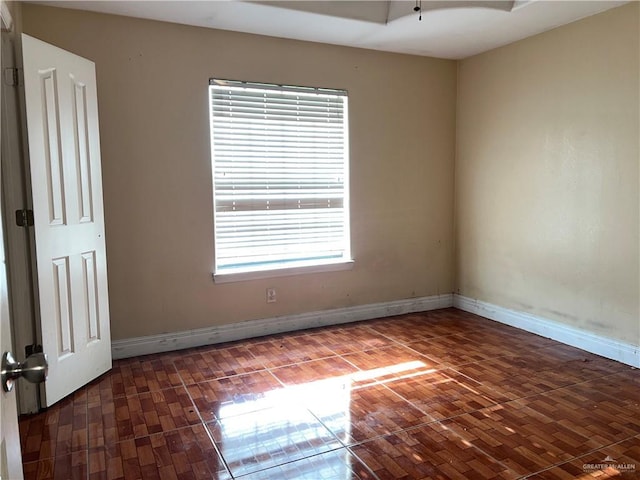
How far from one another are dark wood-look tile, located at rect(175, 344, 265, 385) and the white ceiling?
239cm

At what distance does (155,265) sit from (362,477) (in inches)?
87.7

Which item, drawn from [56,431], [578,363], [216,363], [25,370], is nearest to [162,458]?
[56,431]

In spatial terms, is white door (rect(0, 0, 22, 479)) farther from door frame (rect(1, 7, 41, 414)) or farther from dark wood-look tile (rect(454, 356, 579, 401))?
dark wood-look tile (rect(454, 356, 579, 401))

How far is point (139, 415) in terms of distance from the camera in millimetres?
2742

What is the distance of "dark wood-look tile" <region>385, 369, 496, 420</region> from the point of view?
277cm

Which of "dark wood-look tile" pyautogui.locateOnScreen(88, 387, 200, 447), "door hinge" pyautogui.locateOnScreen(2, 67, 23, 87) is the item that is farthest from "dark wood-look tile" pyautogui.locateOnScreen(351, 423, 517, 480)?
"door hinge" pyautogui.locateOnScreen(2, 67, 23, 87)

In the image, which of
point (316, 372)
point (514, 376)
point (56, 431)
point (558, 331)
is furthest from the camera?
point (558, 331)

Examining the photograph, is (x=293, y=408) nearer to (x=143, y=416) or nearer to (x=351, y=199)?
(x=143, y=416)

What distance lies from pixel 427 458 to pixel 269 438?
77 centimetres

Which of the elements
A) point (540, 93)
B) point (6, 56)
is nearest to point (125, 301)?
point (6, 56)

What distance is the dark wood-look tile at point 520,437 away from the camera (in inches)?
89.3

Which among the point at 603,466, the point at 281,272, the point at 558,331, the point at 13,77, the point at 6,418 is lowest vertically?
the point at 603,466

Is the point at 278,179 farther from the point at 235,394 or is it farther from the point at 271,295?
the point at 235,394

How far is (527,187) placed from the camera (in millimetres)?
4078
